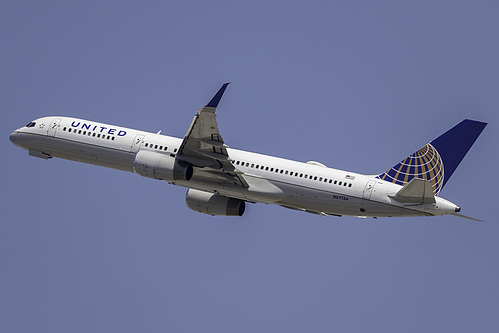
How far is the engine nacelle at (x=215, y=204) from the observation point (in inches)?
2349

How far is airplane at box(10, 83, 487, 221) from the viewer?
52.9 meters

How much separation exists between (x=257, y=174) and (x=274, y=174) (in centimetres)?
116

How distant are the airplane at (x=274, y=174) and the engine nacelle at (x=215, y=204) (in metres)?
0.07

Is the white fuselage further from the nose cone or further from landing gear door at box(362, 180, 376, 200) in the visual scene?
the nose cone

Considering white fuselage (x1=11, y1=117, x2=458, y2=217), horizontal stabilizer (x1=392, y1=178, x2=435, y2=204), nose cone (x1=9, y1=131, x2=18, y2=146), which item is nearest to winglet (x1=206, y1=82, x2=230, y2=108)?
white fuselage (x1=11, y1=117, x2=458, y2=217)

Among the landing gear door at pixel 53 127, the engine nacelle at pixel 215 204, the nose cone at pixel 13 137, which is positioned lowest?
the engine nacelle at pixel 215 204

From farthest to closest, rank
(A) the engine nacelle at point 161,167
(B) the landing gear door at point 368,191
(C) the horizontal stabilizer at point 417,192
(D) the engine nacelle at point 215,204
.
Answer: (D) the engine nacelle at point 215,204
(A) the engine nacelle at point 161,167
(B) the landing gear door at point 368,191
(C) the horizontal stabilizer at point 417,192

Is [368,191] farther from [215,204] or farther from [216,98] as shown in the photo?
[215,204]

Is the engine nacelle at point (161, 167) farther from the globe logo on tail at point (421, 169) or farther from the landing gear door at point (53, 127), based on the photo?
the globe logo on tail at point (421, 169)

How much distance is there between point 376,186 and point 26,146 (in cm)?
2517

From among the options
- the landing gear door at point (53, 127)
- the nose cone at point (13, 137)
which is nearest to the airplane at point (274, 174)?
the landing gear door at point (53, 127)

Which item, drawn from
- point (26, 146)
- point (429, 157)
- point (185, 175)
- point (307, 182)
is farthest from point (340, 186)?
point (26, 146)

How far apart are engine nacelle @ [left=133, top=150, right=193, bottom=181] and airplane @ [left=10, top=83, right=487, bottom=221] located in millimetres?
61

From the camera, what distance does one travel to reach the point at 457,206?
170 ft
